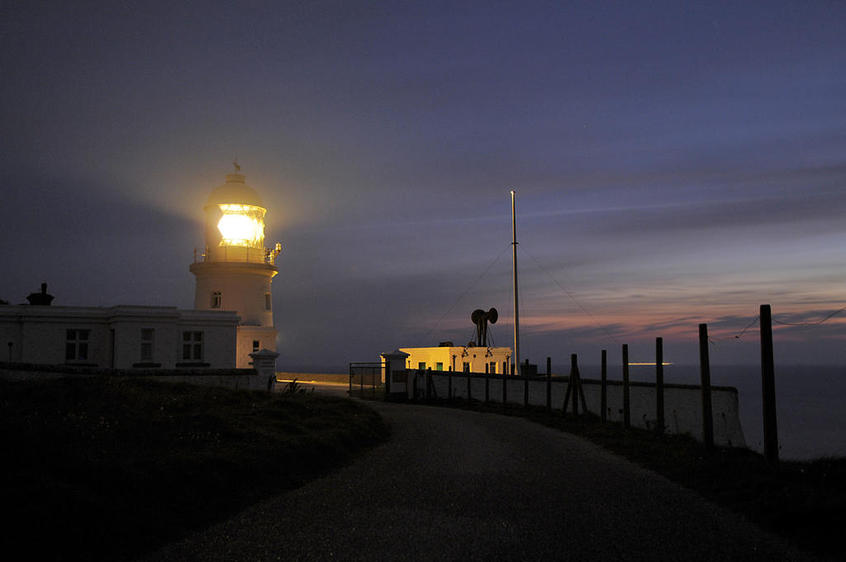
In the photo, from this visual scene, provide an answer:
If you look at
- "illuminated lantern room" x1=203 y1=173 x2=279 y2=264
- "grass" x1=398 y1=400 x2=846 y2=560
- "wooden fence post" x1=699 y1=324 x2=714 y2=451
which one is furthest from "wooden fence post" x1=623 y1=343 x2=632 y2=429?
"illuminated lantern room" x1=203 y1=173 x2=279 y2=264

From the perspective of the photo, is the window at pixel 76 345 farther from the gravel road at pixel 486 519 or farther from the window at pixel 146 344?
the gravel road at pixel 486 519

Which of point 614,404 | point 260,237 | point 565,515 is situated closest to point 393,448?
point 565,515

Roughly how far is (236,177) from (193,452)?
29348mm

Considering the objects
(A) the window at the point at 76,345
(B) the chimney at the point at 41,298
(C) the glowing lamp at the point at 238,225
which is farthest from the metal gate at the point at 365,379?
(B) the chimney at the point at 41,298

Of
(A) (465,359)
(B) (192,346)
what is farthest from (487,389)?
(B) (192,346)

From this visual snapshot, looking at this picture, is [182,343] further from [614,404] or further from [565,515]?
[565,515]

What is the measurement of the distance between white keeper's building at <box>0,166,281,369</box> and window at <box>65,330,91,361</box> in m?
0.04

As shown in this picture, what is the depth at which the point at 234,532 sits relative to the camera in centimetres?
742

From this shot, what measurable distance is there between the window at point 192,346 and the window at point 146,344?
1.69 meters

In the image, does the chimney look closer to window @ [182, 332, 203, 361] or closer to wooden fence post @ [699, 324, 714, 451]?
window @ [182, 332, 203, 361]

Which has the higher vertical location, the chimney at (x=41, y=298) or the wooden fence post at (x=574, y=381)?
the chimney at (x=41, y=298)

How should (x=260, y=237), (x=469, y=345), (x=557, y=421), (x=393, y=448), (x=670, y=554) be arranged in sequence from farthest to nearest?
1. (x=469, y=345)
2. (x=260, y=237)
3. (x=557, y=421)
4. (x=393, y=448)
5. (x=670, y=554)

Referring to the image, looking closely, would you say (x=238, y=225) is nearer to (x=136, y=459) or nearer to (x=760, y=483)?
(x=136, y=459)

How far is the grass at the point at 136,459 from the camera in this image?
6879mm
